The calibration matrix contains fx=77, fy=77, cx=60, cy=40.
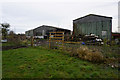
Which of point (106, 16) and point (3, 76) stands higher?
point (106, 16)

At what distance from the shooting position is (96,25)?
1418cm

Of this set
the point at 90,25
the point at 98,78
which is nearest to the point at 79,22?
the point at 90,25

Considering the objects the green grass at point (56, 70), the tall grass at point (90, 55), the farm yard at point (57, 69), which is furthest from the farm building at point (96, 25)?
the green grass at point (56, 70)

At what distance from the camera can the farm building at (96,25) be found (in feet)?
42.9

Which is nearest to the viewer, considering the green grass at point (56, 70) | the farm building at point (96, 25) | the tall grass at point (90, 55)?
the green grass at point (56, 70)

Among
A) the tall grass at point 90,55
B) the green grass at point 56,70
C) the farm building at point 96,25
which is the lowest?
the green grass at point 56,70

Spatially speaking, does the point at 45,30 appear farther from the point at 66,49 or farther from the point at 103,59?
the point at 103,59

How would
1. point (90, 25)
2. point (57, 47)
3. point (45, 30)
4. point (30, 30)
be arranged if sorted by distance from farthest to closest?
1. point (30, 30)
2. point (45, 30)
3. point (90, 25)
4. point (57, 47)

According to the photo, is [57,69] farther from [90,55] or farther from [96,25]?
[96,25]

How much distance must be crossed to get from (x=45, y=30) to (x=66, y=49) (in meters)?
18.2

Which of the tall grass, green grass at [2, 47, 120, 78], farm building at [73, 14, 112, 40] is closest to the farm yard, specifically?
green grass at [2, 47, 120, 78]

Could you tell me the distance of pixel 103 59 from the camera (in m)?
3.71

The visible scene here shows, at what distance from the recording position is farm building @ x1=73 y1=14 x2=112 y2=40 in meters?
13.1

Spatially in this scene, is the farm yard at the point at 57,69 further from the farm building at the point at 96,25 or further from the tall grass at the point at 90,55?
the farm building at the point at 96,25
